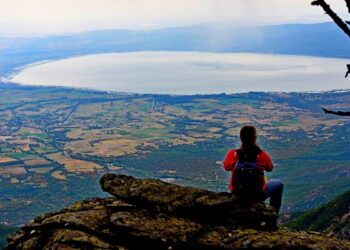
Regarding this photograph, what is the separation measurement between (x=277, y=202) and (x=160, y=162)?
164 m

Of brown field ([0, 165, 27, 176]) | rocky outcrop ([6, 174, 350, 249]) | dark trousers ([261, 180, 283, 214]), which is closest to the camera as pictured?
rocky outcrop ([6, 174, 350, 249])

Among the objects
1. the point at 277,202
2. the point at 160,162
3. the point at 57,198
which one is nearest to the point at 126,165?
the point at 160,162

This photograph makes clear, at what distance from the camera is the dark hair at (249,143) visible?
39.4 ft

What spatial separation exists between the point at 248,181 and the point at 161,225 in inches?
96.7

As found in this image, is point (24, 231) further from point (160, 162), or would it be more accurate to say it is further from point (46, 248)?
point (160, 162)

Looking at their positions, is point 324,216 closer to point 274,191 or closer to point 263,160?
point 274,191

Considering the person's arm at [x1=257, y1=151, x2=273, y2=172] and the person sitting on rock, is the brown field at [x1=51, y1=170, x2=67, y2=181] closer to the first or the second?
the person sitting on rock

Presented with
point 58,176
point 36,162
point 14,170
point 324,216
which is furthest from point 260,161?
point 36,162

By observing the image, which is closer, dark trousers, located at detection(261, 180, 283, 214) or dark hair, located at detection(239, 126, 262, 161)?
dark hair, located at detection(239, 126, 262, 161)

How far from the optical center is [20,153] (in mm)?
189375

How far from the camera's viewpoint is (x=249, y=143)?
12.2 m

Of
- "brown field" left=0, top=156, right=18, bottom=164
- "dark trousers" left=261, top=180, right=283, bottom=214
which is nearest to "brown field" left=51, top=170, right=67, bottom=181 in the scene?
"brown field" left=0, top=156, right=18, bottom=164

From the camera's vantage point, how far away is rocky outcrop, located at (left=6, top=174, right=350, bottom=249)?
10.6 m

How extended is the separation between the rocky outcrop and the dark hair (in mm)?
1106
